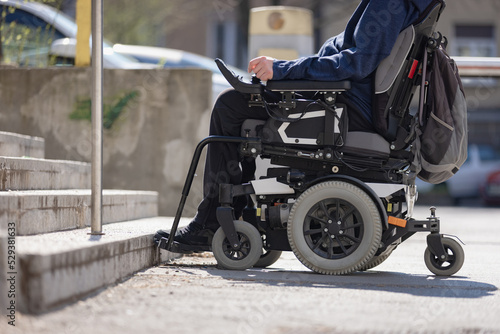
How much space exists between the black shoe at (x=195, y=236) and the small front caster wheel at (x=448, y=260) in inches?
48.0

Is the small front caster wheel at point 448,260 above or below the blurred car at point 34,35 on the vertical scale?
below

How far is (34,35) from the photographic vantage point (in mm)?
9250

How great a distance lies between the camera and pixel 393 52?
13.5ft

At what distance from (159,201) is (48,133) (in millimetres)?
1218

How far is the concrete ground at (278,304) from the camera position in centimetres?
267

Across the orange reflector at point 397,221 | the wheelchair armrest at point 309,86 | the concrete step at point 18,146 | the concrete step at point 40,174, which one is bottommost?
the orange reflector at point 397,221

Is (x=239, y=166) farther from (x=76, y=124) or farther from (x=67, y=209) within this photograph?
(x=76, y=124)

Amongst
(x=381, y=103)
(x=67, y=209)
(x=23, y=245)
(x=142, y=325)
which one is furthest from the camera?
(x=67, y=209)

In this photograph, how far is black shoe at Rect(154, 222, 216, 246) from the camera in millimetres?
4336

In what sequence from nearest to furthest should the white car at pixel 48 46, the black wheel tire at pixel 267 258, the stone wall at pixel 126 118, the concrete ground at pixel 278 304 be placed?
the concrete ground at pixel 278 304 < the black wheel tire at pixel 267 258 < the stone wall at pixel 126 118 < the white car at pixel 48 46

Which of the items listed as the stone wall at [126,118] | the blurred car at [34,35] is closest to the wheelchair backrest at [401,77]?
the stone wall at [126,118]

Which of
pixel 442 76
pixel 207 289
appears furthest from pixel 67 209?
pixel 442 76

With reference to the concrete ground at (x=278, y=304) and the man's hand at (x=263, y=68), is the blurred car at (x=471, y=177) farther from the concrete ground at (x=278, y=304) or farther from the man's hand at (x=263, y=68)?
the man's hand at (x=263, y=68)

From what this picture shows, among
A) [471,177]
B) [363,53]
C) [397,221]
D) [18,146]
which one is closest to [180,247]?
[397,221]
